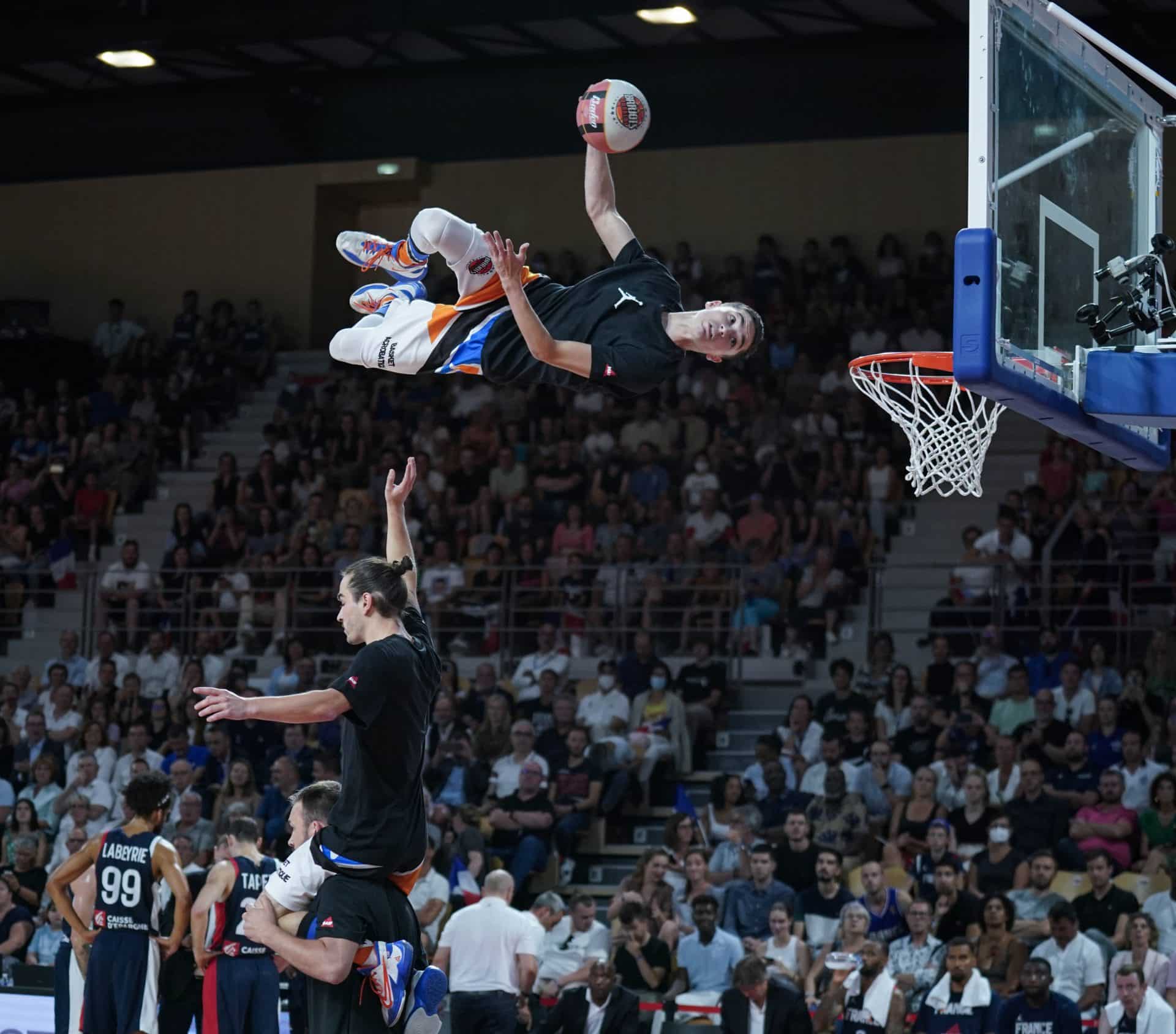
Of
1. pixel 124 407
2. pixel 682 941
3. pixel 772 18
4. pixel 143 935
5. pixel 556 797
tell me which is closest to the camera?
pixel 143 935

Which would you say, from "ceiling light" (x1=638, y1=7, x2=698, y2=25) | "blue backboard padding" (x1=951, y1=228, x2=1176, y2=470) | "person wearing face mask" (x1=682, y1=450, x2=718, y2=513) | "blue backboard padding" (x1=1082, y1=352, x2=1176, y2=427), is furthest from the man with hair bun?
"ceiling light" (x1=638, y1=7, x2=698, y2=25)

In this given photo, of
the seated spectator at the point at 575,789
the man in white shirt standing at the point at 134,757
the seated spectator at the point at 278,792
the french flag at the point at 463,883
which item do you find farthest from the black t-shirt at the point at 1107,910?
the man in white shirt standing at the point at 134,757

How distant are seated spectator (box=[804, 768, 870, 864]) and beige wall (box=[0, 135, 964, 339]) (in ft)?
34.4

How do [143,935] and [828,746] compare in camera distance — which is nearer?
[143,935]

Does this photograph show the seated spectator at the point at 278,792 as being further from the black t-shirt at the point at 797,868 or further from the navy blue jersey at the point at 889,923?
the navy blue jersey at the point at 889,923

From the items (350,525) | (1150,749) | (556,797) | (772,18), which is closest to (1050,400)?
(1150,749)

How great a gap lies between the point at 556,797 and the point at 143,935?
20.1 feet

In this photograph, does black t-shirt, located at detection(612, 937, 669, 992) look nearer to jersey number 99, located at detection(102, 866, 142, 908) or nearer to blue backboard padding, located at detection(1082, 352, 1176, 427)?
jersey number 99, located at detection(102, 866, 142, 908)

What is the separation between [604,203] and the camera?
7.50 meters

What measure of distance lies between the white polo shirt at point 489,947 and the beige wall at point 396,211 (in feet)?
45.4

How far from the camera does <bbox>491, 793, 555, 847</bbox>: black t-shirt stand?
16.1 m

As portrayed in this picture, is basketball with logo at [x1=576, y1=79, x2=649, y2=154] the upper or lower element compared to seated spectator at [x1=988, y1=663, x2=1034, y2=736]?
upper

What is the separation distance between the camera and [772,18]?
22.5 metres

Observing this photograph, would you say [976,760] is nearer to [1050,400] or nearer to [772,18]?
[1050,400]
